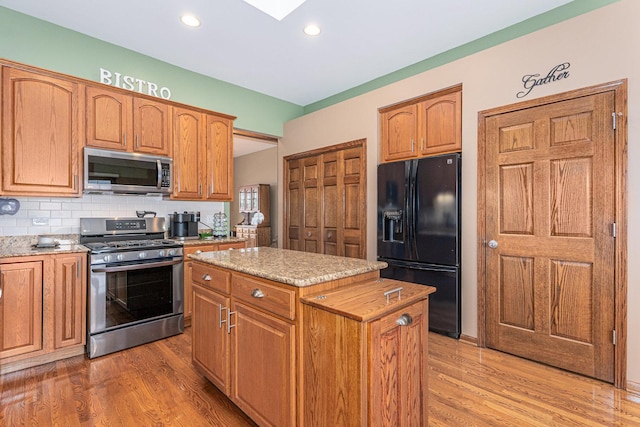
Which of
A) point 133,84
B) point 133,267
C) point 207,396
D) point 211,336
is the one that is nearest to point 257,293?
point 211,336

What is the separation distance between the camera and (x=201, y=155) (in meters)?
3.63

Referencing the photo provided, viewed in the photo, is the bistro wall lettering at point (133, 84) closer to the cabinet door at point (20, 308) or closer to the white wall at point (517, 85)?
the cabinet door at point (20, 308)

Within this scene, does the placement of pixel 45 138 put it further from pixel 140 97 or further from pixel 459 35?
pixel 459 35

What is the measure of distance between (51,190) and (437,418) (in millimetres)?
3400

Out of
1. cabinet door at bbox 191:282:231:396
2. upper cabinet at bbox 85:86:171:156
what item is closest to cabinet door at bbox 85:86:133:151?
upper cabinet at bbox 85:86:171:156

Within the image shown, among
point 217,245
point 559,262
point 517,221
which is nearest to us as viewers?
point 559,262

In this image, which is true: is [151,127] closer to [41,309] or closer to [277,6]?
[277,6]

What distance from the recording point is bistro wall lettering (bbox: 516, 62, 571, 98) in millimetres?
2349

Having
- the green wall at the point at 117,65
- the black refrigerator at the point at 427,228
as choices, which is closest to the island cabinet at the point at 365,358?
the black refrigerator at the point at 427,228

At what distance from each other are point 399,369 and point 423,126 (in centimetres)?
253

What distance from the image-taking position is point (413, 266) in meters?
3.19

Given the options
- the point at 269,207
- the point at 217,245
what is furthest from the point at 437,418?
the point at 269,207

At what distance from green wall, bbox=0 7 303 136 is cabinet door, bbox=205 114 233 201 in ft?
1.19

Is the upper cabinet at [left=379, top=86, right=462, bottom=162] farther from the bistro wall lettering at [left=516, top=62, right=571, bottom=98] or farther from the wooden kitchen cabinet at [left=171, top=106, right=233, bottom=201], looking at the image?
the wooden kitchen cabinet at [left=171, top=106, right=233, bottom=201]
